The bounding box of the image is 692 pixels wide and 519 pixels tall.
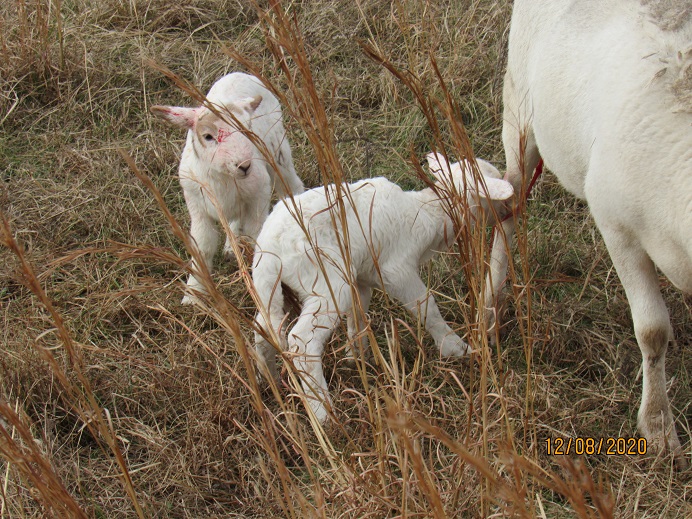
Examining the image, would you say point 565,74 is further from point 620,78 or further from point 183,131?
point 183,131

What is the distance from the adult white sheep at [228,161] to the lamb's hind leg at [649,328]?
4.80 ft

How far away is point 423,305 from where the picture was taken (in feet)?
11.3

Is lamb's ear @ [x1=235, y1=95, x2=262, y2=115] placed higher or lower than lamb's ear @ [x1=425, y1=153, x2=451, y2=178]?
higher

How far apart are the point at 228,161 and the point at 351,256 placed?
2.79 ft

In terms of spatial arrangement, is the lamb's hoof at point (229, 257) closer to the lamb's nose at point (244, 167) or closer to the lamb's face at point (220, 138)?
the lamb's face at point (220, 138)

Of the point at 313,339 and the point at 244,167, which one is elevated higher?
the point at 244,167

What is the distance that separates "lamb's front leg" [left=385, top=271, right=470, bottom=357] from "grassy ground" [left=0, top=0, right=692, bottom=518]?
86mm

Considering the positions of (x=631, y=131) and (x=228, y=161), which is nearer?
(x=631, y=131)

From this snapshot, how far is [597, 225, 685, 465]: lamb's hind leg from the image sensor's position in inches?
110

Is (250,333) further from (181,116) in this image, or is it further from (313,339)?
(181,116)

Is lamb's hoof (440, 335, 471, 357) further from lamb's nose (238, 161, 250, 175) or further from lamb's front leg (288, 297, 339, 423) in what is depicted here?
lamb's nose (238, 161, 250, 175)

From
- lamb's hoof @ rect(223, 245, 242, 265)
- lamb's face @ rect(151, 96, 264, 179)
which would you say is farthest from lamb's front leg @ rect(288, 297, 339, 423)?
lamb's hoof @ rect(223, 245, 242, 265)

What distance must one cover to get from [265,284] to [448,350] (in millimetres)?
795
